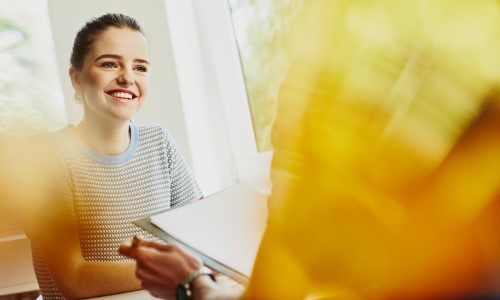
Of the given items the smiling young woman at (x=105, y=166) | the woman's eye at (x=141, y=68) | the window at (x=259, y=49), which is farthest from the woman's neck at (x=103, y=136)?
the window at (x=259, y=49)

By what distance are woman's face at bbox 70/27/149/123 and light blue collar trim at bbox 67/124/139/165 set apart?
59 millimetres

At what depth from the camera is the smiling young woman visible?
2.84 feet

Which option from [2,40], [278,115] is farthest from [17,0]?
[278,115]

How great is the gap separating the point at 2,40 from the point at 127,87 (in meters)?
0.49

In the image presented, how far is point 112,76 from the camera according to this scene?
0.97 meters

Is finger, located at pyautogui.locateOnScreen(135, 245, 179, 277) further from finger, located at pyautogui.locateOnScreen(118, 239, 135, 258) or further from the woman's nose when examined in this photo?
the woman's nose

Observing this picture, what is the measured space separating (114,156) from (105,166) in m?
0.04

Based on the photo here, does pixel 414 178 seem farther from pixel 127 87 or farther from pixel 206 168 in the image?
pixel 206 168

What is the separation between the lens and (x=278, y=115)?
0.24 m

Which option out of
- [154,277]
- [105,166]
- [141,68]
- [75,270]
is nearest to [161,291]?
[154,277]

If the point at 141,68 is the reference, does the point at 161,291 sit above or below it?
below

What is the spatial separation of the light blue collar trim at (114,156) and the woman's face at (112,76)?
0.19ft

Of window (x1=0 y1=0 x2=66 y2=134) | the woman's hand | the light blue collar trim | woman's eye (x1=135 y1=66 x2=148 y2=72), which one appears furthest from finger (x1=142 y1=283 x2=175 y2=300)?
window (x1=0 y1=0 x2=66 y2=134)

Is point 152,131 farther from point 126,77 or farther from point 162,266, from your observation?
point 162,266
